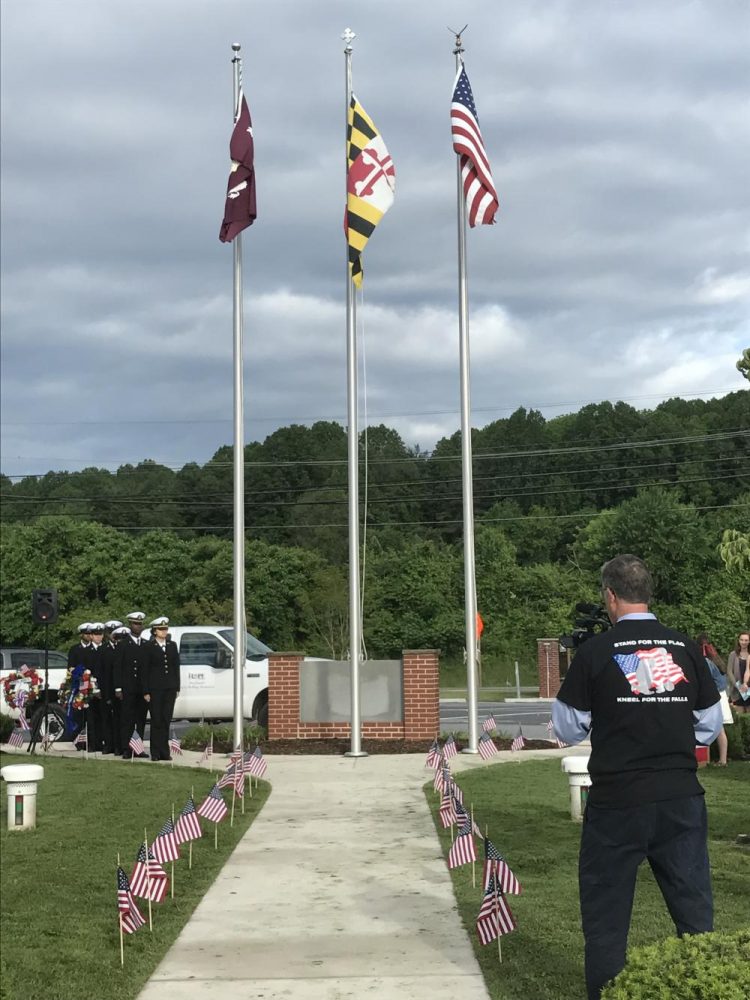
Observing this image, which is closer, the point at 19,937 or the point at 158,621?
the point at 19,937

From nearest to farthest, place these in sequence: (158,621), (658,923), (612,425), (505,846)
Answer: (658,923), (505,846), (158,621), (612,425)

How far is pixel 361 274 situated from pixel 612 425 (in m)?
59.0

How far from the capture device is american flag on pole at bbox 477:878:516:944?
687 cm

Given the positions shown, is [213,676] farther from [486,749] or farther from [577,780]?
[577,780]

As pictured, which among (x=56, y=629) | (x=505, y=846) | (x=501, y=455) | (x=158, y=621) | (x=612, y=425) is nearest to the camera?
(x=505, y=846)

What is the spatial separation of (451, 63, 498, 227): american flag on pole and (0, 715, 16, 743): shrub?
10.8m

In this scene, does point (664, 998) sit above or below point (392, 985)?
above

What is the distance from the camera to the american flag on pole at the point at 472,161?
59.3 ft

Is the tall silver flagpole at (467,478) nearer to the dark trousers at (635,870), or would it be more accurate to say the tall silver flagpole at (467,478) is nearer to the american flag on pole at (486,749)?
the american flag on pole at (486,749)

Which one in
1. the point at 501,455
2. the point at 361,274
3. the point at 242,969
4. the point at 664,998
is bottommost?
the point at 242,969

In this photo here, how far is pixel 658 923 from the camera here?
7.49 m

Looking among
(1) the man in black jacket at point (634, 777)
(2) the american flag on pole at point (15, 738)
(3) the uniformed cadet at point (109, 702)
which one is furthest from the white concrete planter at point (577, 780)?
(2) the american flag on pole at point (15, 738)

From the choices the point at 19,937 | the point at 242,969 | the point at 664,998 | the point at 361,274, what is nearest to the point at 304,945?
the point at 242,969

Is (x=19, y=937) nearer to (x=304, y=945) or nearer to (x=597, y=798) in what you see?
(x=304, y=945)
